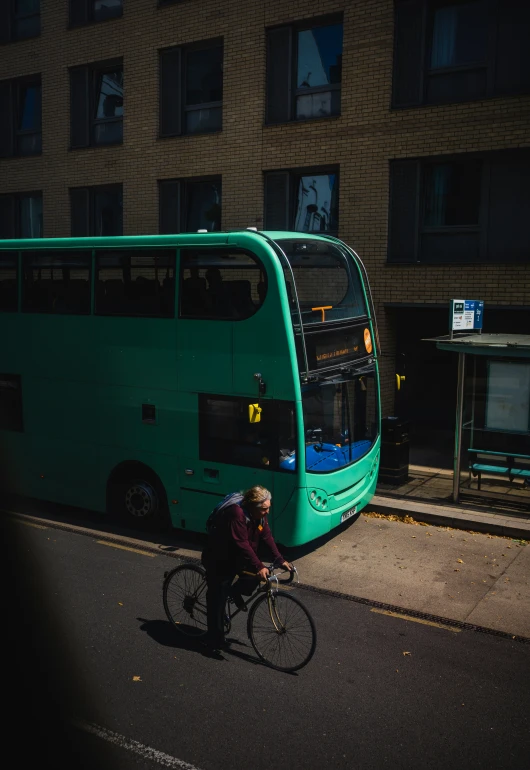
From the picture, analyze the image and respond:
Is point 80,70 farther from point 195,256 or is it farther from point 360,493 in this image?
point 360,493

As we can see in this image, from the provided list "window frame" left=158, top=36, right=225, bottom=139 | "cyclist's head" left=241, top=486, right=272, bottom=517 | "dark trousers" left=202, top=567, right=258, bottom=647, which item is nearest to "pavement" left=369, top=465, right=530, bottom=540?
"dark trousers" left=202, top=567, right=258, bottom=647

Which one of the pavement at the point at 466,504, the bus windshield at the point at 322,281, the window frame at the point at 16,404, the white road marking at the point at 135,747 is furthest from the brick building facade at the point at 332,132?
the white road marking at the point at 135,747

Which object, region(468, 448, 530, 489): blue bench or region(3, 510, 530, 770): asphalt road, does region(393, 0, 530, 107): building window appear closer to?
region(468, 448, 530, 489): blue bench

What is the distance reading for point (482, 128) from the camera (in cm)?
1352

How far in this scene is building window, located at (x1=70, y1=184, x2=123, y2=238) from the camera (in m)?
18.7

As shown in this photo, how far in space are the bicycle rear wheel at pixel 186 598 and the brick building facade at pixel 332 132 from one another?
8.89 meters

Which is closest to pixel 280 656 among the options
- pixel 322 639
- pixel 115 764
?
pixel 322 639

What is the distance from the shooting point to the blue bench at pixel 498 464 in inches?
453

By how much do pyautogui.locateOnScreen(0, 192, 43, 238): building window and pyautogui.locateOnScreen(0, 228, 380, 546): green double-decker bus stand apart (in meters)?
A: 9.76

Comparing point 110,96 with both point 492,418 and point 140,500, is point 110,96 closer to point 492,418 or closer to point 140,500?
point 140,500

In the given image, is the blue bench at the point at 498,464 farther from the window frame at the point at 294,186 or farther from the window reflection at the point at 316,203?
the window reflection at the point at 316,203

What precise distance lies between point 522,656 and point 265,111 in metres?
12.7

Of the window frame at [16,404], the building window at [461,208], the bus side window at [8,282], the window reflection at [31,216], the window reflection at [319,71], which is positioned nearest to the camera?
the bus side window at [8,282]

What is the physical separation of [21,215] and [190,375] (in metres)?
13.3
